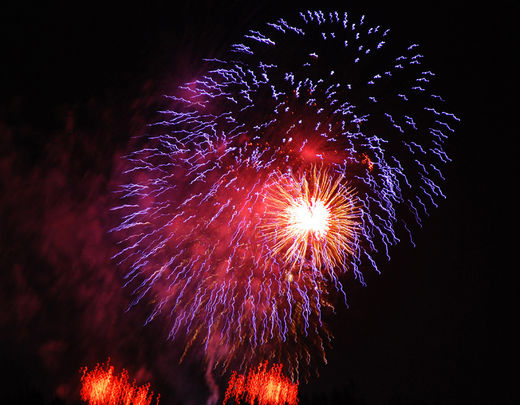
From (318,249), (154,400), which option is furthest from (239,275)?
(154,400)

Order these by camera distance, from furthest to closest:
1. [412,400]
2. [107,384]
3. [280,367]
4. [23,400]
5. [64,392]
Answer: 1. [64,392]
2. [280,367]
3. [107,384]
4. [412,400]
5. [23,400]

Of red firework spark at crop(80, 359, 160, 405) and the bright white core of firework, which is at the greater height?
the bright white core of firework

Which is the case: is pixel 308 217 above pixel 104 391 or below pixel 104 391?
above

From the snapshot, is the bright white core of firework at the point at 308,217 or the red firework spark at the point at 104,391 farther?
the red firework spark at the point at 104,391

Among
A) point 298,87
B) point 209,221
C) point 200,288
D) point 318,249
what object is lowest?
point 200,288

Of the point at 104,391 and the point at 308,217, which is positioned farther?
the point at 104,391

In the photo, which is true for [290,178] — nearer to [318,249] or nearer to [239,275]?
[318,249]

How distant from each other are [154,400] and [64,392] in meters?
4.26

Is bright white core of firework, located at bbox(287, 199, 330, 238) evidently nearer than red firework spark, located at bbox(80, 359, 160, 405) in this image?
Yes

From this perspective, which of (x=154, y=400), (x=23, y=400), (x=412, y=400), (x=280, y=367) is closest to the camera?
(x=23, y=400)

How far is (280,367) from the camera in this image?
14.5 m

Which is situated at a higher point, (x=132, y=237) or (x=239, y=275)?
(x=132, y=237)

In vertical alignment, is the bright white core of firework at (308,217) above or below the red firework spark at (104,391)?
above

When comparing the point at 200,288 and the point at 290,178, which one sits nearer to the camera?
the point at 290,178
